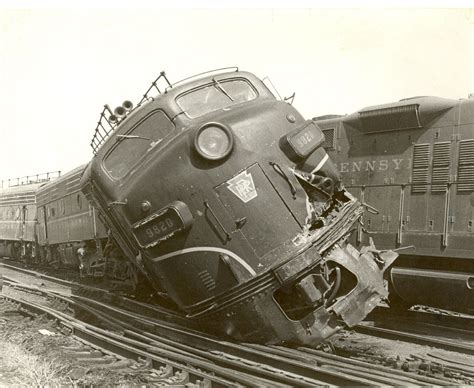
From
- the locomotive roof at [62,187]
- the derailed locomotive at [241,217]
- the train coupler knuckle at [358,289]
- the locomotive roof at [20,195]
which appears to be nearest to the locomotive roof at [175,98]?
the derailed locomotive at [241,217]

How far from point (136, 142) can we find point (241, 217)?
6.31ft

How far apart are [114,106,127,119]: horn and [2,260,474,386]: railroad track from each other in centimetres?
348

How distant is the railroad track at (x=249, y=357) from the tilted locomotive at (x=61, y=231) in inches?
93.8

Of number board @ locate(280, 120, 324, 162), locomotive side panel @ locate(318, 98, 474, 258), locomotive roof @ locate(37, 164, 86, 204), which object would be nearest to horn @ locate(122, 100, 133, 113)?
number board @ locate(280, 120, 324, 162)

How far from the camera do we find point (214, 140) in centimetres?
693

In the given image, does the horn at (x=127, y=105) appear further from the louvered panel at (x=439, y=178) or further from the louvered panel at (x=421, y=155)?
the louvered panel at (x=439, y=178)

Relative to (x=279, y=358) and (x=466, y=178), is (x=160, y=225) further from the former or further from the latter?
(x=466, y=178)

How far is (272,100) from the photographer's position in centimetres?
771

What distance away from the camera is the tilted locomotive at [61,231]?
1334cm

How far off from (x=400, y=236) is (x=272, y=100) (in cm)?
434

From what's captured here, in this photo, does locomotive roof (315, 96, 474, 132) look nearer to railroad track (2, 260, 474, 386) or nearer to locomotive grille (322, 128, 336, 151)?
locomotive grille (322, 128, 336, 151)

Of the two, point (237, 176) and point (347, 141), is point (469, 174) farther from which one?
point (237, 176)

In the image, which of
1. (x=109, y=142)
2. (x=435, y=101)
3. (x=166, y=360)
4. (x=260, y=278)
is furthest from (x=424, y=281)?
(x=109, y=142)

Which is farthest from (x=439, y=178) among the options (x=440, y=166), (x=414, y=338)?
(x=414, y=338)
